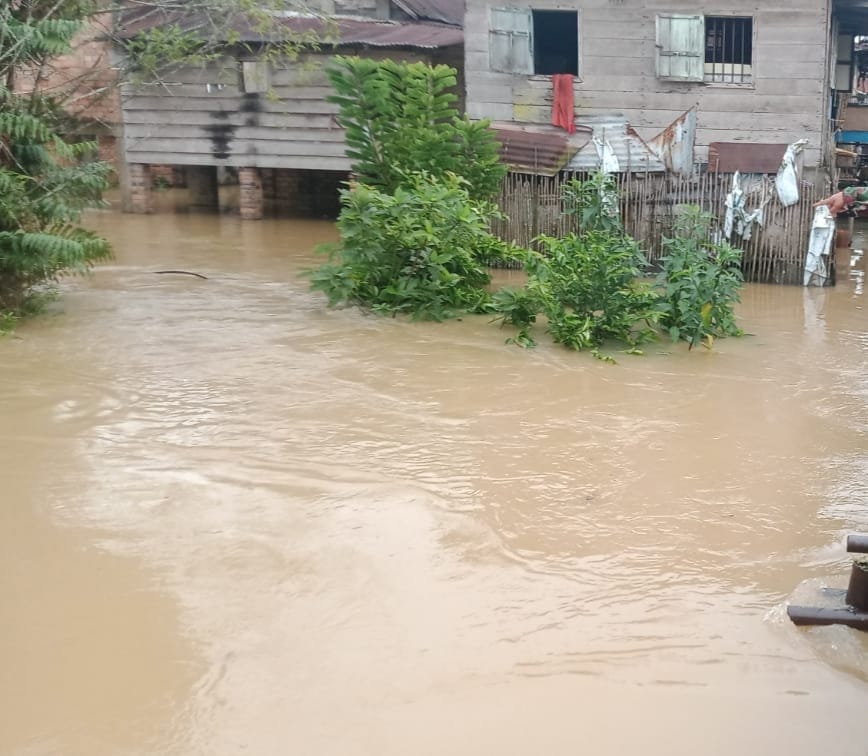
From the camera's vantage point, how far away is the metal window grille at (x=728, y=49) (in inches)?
470

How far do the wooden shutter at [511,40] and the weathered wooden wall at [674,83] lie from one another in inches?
3.3

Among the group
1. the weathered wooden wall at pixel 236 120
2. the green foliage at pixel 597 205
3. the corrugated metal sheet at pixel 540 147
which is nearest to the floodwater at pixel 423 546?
the green foliage at pixel 597 205

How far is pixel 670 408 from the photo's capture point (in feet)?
21.0

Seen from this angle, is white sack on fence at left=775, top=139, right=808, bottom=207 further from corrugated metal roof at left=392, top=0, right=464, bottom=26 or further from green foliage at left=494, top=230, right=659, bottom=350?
corrugated metal roof at left=392, top=0, right=464, bottom=26

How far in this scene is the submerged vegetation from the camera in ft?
26.2

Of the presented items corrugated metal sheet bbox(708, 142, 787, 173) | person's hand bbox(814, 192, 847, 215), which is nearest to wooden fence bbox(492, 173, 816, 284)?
person's hand bbox(814, 192, 847, 215)

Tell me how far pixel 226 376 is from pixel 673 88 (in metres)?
7.33

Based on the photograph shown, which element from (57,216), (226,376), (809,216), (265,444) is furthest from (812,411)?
(57,216)

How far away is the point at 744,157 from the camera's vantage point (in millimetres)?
11742

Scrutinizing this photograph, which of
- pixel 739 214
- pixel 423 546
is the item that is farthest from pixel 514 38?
pixel 423 546

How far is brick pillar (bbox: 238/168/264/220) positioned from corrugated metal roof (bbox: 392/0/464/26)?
338cm

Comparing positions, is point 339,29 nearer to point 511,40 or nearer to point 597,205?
point 511,40

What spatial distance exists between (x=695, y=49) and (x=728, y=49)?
4.09 feet

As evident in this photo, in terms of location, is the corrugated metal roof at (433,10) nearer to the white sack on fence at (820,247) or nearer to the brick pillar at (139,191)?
the brick pillar at (139,191)
